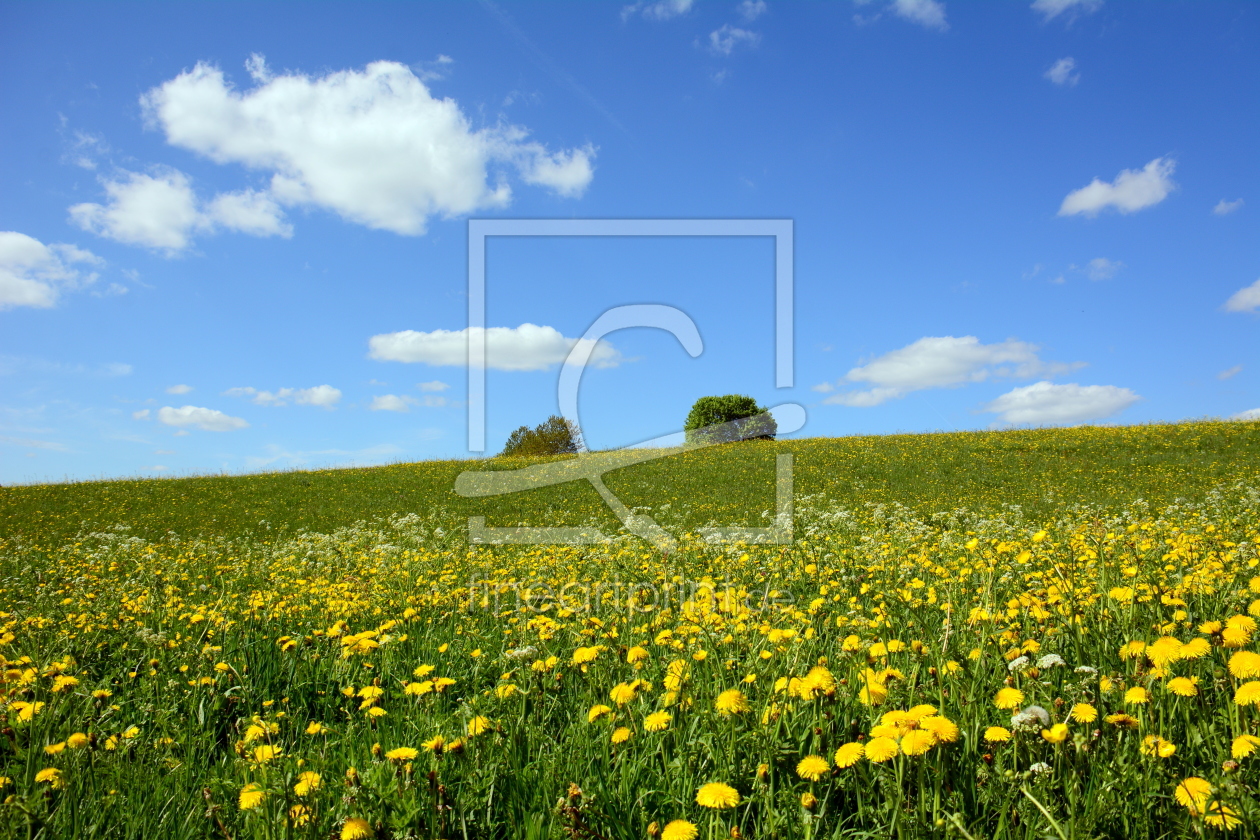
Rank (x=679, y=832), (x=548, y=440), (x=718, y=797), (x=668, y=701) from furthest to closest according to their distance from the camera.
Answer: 1. (x=548, y=440)
2. (x=668, y=701)
3. (x=718, y=797)
4. (x=679, y=832)

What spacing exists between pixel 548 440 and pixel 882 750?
43974 millimetres

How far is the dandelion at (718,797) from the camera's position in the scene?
168cm

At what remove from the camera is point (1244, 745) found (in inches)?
65.8

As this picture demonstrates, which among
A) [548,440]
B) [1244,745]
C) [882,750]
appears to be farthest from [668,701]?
[548,440]

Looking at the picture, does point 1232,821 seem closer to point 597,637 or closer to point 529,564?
point 597,637

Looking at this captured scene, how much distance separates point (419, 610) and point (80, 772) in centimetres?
268

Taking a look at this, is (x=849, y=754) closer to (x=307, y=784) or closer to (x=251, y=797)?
(x=307, y=784)

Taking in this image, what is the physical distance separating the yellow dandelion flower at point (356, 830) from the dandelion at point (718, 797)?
32.7 inches

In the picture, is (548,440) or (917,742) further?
(548,440)

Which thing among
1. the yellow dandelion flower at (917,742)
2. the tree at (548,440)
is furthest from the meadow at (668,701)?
the tree at (548,440)

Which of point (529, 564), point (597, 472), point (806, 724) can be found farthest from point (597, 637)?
point (597, 472)

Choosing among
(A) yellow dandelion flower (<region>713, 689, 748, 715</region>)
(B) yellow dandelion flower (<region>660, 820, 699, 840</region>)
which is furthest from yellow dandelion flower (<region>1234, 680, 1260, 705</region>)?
(B) yellow dandelion flower (<region>660, 820, 699, 840</region>)

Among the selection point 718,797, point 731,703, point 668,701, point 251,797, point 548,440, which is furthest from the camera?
point 548,440

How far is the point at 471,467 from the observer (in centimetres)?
3044
